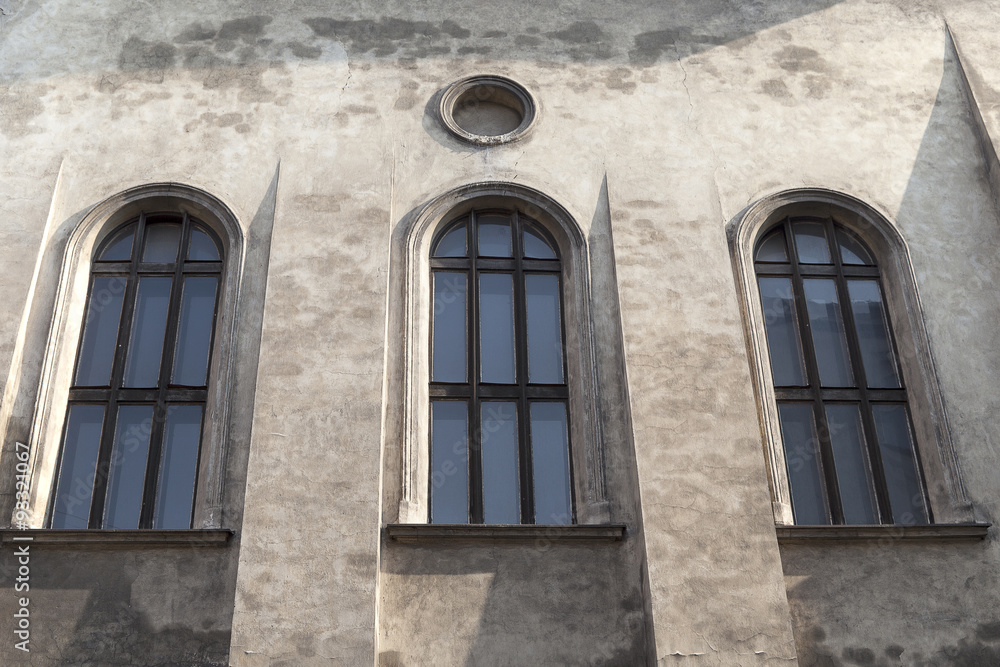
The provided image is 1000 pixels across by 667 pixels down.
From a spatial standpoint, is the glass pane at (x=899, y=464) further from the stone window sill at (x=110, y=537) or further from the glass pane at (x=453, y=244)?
the stone window sill at (x=110, y=537)

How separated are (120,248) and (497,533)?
4.41 metres

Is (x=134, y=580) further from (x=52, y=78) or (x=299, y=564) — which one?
(x=52, y=78)

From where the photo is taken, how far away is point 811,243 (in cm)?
996

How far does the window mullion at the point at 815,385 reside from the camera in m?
8.66

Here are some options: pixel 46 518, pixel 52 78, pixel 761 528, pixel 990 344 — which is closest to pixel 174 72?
pixel 52 78

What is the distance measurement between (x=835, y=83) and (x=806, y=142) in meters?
0.88

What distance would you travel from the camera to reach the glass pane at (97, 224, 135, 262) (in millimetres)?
9625

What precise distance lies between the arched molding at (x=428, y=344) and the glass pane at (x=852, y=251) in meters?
2.48

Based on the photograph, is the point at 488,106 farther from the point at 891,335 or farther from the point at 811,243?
the point at 891,335

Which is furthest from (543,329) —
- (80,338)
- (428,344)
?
(80,338)

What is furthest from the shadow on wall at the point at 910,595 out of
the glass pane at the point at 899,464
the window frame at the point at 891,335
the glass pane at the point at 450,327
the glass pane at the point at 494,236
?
the glass pane at the point at 494,236

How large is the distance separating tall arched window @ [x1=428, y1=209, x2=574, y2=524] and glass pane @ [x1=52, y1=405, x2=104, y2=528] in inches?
106

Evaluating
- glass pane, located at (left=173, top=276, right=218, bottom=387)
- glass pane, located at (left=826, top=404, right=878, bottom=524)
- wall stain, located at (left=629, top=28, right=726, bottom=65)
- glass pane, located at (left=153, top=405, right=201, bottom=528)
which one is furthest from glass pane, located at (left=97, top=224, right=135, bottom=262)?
glass pane, located at (left=826, top=404, right=878, bottom=524)

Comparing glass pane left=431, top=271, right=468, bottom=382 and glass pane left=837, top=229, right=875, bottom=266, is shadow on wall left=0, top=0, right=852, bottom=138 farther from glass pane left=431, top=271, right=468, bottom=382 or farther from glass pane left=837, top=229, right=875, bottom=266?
glass pane left=837, top=229, right=875, bottom=266
